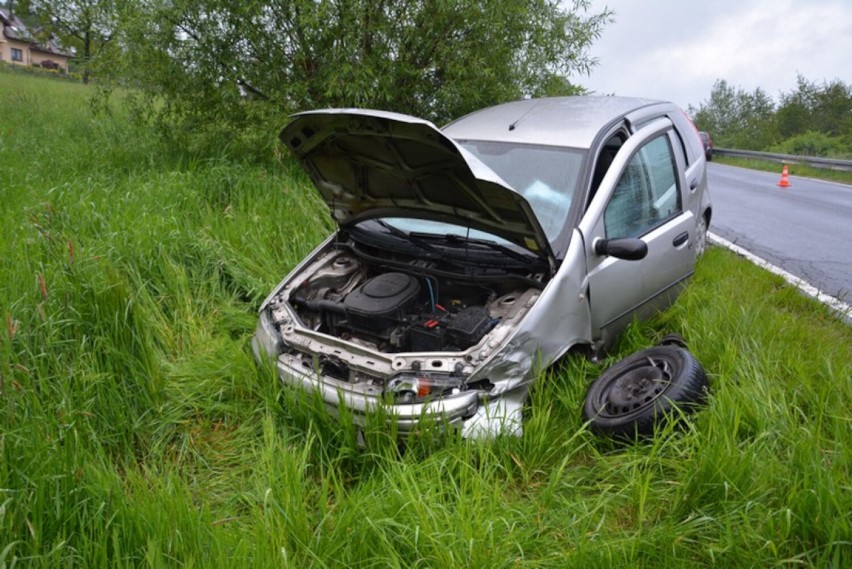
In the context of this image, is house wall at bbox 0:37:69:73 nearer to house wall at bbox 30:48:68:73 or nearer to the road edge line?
house wall at bbox 30:48:68:73

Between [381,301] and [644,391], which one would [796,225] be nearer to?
[644,391]

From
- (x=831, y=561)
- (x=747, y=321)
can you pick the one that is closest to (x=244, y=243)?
(x=747, y=321)

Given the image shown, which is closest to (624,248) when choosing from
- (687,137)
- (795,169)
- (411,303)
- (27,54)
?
(411,303)

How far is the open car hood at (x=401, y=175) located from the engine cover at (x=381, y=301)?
0.46 m

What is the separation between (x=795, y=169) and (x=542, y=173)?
19.1 meters

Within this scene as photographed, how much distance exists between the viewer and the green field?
249cm

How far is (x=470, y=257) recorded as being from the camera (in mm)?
3877

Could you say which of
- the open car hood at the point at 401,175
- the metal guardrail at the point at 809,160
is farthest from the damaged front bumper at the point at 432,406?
the metal guardrail at the point at 809,160

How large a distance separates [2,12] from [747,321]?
3186 inches

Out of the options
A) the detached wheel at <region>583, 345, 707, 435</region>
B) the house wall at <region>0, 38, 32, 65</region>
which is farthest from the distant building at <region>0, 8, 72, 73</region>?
the detached wheel at <region>583, 345, 707, 435</region>

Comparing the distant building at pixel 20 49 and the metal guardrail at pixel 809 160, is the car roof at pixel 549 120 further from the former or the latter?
the distant building at pixel 20 49

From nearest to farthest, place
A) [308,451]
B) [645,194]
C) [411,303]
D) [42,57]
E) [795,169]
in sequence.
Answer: [308,451] < [411,303] < [645,194] < [795,169] < [42,57]

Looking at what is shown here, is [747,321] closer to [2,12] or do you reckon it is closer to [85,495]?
[85,495]

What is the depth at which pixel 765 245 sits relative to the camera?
8156mm
